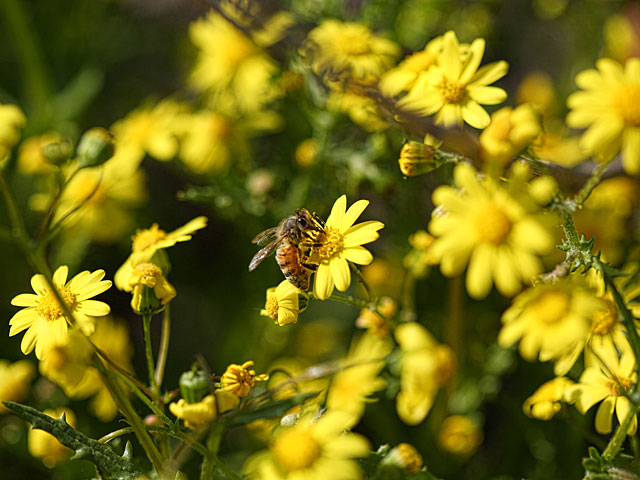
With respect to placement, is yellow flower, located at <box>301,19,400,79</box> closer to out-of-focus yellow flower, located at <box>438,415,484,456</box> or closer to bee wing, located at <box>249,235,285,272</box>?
bee wing, located at <box>249,235,285,272</box>

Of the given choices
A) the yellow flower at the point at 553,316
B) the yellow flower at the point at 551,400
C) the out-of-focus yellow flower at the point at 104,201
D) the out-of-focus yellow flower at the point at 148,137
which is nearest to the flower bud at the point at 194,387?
the yellow flower at the point at 553,316

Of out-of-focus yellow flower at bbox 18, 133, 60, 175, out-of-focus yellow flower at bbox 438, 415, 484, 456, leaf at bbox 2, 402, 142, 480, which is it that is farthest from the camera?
out-of-focus yellow flower at bbox 18, 133, 60, 175

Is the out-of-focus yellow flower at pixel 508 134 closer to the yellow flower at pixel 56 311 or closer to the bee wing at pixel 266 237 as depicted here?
the bee wing at pixel 266 237

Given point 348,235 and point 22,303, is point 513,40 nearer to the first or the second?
point 348,235

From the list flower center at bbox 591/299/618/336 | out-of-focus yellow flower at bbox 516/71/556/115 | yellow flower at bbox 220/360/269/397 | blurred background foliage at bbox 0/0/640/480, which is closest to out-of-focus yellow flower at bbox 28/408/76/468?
blurred background foliage at bbox 0/0/640/480

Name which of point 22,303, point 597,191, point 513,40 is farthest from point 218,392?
point 513,40
